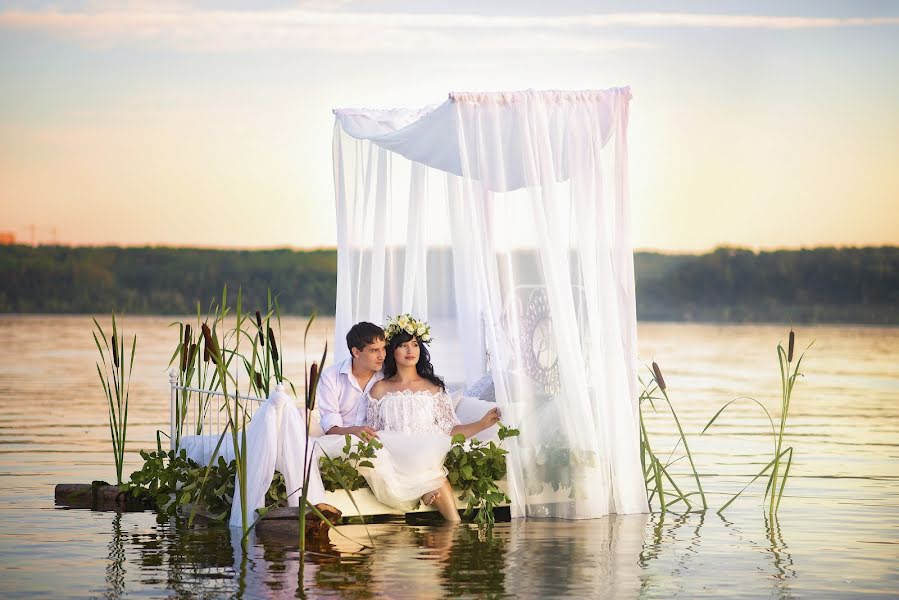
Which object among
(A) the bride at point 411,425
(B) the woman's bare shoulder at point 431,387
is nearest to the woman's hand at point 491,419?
(A) the bride at point 411,425

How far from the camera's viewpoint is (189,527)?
6.55m

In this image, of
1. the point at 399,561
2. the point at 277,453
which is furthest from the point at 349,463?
the point at 399,561

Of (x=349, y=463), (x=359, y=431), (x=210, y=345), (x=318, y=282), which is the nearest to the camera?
(x=210, y=345)

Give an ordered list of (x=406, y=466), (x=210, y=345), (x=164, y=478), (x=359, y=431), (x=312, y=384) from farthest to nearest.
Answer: (x=164, y=478) < (x=359, y=431) < (x=406, y=466) < (x=210, y=345) < (x=312, y=384)

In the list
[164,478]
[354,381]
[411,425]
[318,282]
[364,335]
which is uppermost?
[318,282]

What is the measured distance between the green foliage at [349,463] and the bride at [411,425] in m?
0.05

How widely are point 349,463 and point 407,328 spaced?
98 cm

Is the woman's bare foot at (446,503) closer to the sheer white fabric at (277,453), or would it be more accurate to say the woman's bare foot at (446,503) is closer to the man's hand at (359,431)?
the man's hand at (359,431)

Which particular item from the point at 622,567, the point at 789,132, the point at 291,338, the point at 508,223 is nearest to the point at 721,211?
the point at 789,132

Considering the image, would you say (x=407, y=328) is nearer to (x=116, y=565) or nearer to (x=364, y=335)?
(x=364, y=335)

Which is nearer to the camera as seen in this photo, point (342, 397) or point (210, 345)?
point (210, 345)

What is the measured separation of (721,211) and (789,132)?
1856 millimetres

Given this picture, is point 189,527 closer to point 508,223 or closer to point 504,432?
point 504,432

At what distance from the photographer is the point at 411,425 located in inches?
277
